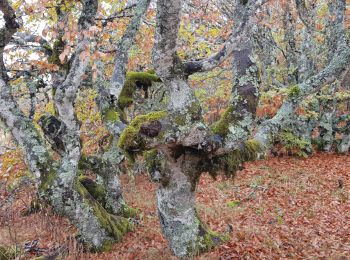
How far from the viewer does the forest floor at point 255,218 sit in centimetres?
632

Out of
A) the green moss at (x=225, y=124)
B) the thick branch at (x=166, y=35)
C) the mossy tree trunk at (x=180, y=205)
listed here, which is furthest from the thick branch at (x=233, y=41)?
the mossy tree trunk at (x=180, y=205)

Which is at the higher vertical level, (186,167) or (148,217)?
(186,167)

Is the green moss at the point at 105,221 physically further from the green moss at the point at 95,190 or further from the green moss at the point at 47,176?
the green moss at the point at 95,190

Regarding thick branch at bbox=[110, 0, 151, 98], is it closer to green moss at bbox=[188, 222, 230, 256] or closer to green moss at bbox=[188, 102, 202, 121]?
green moss at bbox=[188, 102, 202, 121]

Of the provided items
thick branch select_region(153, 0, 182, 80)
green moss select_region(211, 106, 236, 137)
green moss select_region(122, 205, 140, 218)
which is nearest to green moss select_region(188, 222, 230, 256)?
green moss select_region(211, 106, 236, 137)

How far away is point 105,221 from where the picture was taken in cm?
704

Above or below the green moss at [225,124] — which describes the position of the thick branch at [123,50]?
above

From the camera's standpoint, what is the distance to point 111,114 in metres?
7.55

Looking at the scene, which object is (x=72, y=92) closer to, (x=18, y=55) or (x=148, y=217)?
(x=148, y=217)

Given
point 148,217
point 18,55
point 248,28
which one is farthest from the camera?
point 18,55

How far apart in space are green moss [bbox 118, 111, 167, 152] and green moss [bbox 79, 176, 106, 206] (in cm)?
383

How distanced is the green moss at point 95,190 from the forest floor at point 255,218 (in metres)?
0.98

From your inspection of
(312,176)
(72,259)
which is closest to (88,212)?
(72,259)

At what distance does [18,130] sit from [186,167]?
3.05 m
